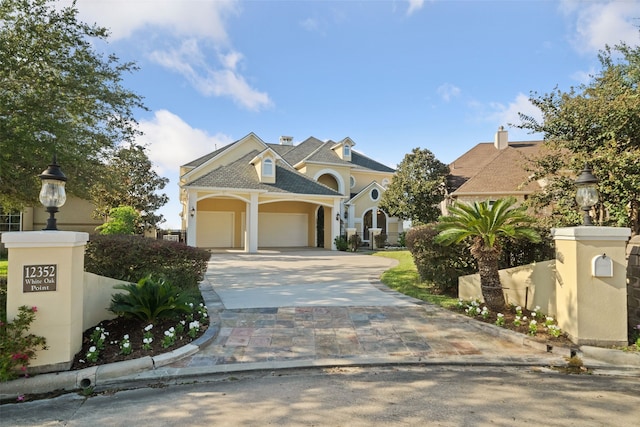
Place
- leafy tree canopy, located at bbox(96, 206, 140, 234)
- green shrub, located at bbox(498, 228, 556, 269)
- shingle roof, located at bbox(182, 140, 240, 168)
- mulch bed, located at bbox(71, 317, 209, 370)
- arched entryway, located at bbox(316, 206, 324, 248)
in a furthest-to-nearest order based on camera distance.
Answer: shingle roof, located at bbox(182, 140, 240, 168) → arched entryway, located at bbox(316, 206, 324, 248) → leafy tree canopy, located at bbox(96, 206, 140, 234) → green shrub, located at bbox(498, 228, 556, 269) → mulch bed, located at bbox(71, 317, 209, 370)

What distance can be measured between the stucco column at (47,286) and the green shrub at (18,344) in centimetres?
7

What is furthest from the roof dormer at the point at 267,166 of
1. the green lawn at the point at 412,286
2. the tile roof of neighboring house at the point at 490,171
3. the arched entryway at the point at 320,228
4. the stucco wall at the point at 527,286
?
the stucco wall at the point at 527,286

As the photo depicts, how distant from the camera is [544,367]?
440cm

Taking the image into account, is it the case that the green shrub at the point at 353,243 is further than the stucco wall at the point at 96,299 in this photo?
Yes

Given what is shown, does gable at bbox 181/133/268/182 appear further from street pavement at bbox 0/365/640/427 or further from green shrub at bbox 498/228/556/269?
street pavement at bbox 0/365/640/427

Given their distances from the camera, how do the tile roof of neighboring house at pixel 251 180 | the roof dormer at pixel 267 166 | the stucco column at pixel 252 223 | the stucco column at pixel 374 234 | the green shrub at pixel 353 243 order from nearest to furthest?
the tile roof of neighboring house at pixel 251 180 < the stucco column at pixel 252 223 < the roof dormer at pixel 267 166 < the green shrub at pixel 353 243 < the stucco column at pixel 374 234

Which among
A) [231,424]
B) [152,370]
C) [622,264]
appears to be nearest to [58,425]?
[152,370]

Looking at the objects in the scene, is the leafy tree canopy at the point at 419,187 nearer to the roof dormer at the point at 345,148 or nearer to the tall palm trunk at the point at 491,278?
the roof dormer at the point at 345,148

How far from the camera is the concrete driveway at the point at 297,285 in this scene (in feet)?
24.5

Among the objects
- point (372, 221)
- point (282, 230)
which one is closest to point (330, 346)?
point (282, 230)

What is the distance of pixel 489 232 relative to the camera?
20.5ft

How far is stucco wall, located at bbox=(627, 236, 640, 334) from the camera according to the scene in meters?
5.39

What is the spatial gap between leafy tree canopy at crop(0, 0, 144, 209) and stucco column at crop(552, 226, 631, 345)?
33.4 ft

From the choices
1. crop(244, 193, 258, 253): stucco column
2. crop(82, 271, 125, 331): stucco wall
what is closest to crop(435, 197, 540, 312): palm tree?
crop(82, 271, 125, 331): stucco wall
